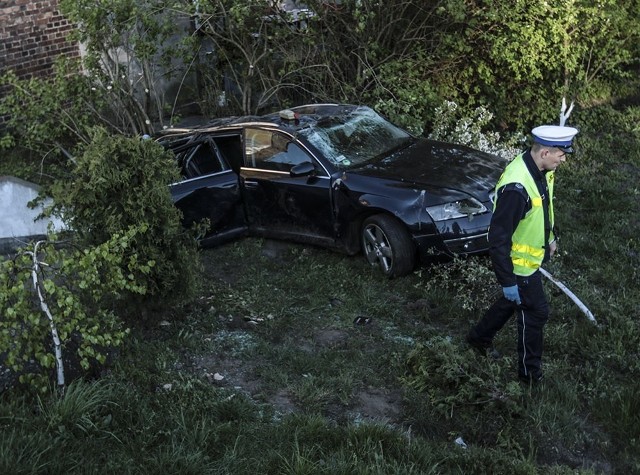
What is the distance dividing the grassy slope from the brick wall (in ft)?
17.2

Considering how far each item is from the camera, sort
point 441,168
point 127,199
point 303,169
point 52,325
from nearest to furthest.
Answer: point 52,325 < point 127,199 < point 441,168 < point 303,169

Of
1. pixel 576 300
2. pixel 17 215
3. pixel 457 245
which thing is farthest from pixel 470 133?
pixel 17 215

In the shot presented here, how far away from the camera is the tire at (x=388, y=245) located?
6887 mm

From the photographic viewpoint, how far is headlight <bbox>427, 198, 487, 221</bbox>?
22.0ft

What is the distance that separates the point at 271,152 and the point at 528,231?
3.51 metres

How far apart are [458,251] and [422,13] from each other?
5475 millimetres

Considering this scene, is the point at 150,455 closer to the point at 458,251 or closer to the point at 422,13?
the point at 458,251

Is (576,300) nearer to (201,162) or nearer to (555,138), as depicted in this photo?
(555,138)

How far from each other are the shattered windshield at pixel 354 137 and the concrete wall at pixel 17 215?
12.3 ft

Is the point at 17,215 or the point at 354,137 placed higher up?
the point at 354,137

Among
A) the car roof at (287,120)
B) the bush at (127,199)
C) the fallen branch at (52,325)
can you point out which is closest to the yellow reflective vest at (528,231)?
the bush at (127,199)

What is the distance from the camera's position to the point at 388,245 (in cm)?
700

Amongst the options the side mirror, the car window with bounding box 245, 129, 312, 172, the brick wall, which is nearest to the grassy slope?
the side mirror

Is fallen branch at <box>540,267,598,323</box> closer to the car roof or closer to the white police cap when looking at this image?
the white police cap
